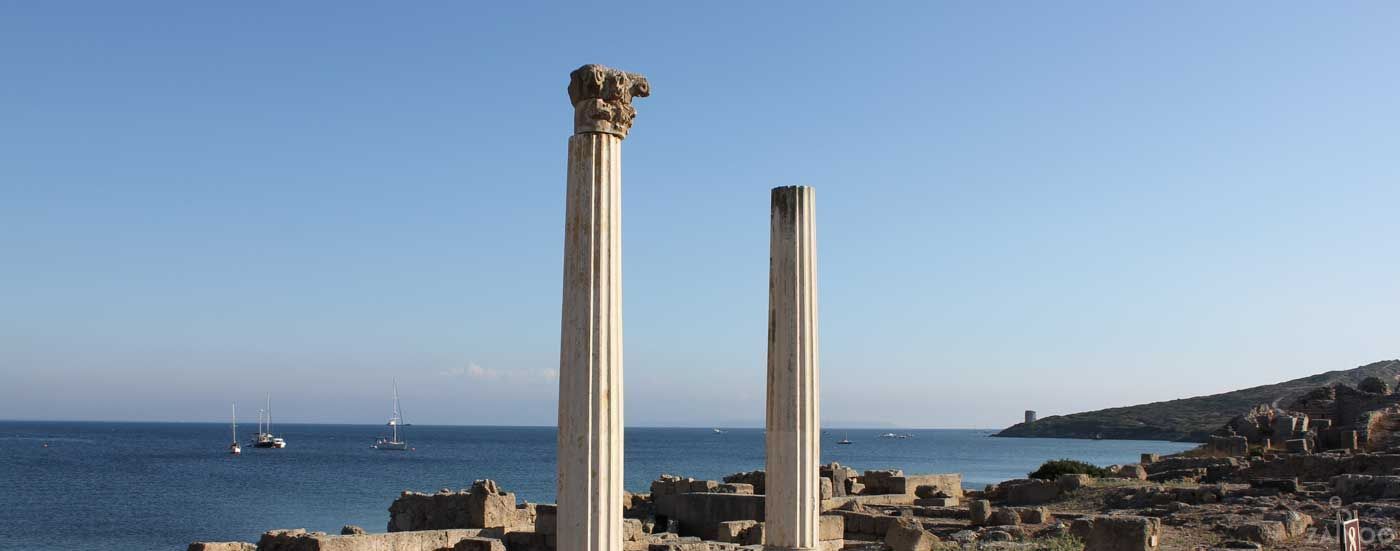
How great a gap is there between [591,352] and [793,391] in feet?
9.46

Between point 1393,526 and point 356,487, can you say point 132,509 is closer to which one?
point 356,487

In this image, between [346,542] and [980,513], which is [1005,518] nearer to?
[980,513]

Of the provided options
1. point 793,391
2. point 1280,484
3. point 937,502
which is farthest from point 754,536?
point 1280,484

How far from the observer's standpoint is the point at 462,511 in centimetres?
1906

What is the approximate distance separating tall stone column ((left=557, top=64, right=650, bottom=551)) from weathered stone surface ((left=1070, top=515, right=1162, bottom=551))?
784cm

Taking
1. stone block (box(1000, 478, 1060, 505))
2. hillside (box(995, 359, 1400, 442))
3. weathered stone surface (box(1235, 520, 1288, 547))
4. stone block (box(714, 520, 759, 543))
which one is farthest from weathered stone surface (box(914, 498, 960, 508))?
hillside (box(995, 359, 1400, 442))

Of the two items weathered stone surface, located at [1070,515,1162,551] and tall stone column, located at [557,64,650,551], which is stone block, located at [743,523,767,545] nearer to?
weathered stone surface, located at [1070,515,1162,551]

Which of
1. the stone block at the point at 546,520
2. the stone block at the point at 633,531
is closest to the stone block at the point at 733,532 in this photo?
the stone block at the point at 633,531

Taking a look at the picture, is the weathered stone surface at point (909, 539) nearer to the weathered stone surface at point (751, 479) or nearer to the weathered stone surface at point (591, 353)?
the weathered stone surface at point (751, 479)

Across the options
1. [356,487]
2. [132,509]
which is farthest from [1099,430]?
[132,509]

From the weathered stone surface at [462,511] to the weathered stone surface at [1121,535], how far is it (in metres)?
7.94

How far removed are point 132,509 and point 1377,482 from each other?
43.7 meters

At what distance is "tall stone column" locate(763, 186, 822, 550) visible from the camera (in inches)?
420

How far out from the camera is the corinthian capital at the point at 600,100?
8.55 metres
